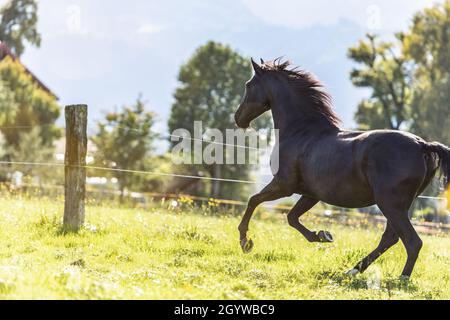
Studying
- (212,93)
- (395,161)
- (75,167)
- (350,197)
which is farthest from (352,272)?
(212,93)

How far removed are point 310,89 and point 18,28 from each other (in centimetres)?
3401

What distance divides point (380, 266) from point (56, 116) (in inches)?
1351

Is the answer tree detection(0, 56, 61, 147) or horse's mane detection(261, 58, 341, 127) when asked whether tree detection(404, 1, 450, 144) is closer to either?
tree detection(0, 56, 61, 147)

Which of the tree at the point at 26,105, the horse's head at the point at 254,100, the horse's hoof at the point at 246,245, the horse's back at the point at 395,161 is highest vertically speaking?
the tree at the point at 26,105

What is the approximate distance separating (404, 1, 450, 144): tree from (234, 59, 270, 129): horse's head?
2745 centimetres

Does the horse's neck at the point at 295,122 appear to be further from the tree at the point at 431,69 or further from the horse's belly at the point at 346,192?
the tree at the point at 431,69

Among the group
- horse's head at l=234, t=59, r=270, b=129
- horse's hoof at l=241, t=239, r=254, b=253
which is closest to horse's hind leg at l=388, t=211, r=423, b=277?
horse's hoof at l=241, t=239, r=254, b=253

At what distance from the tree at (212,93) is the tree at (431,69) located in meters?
13.0

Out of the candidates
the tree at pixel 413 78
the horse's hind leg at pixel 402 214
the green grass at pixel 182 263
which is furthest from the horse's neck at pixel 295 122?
the tree at pixel 413 78

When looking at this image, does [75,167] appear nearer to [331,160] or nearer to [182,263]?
[182,263]

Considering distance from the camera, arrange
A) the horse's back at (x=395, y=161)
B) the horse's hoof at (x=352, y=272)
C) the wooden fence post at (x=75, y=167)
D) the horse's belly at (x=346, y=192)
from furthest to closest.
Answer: the wooden fence post at (x=75, y=167) < the horse's hoof at (x=352, y=272) < the horse's belly at (x=346, y=192) < the horse's back at (x=395, y=161)

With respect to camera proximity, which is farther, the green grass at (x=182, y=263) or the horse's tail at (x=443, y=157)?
the horse's tail at (x=443, y=157)

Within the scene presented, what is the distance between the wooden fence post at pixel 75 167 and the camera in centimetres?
956
